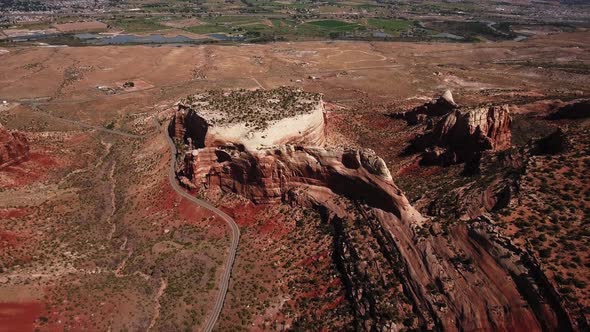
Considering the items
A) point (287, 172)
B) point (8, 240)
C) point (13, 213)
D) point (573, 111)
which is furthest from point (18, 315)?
point (573, 111)

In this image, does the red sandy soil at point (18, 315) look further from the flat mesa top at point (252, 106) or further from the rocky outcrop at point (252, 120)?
the flat mesa top at point (252, 106)

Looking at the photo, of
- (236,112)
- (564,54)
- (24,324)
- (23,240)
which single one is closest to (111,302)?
(24,324)

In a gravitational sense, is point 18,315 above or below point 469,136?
below

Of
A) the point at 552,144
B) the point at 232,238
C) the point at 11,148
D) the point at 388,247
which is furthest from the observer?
the point at 11,148

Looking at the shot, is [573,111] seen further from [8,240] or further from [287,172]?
[8,240]

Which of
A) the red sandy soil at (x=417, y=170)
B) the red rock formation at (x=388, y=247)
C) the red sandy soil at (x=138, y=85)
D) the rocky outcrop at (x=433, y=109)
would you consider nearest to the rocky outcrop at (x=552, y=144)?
the red sandy soil at (x=417, y=170)

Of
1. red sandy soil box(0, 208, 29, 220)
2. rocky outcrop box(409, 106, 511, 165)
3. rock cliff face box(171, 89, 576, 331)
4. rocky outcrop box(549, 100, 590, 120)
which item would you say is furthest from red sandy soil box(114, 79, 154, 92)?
rocky outcrop box(549, 100, 590, 120)
